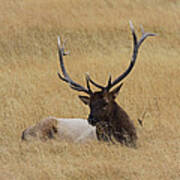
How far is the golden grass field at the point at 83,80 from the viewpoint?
7.03 metres

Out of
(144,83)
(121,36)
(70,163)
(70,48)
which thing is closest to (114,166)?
(70,163)

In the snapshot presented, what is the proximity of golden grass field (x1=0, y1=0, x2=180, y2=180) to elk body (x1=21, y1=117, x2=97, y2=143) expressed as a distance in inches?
14.6

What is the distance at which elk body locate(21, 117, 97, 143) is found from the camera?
29.7ft

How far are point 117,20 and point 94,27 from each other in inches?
49.0

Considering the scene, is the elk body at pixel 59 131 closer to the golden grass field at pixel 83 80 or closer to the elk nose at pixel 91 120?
the golden grass field at pixel 83 80

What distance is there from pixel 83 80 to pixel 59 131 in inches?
220

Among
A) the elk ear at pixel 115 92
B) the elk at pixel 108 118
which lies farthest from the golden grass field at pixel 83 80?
the elk ear at pixel 115 92

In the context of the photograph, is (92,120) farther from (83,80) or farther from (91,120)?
(83,80)

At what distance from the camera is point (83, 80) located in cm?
1469

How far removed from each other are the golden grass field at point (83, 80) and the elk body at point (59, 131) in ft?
1.21

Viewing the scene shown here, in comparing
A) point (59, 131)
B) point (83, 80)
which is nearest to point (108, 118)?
point (59, 131)

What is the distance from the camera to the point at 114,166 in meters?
6.89

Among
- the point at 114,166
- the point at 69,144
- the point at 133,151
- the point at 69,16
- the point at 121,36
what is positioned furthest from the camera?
the point at 69,16

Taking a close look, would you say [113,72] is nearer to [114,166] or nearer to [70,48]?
[70,48]
